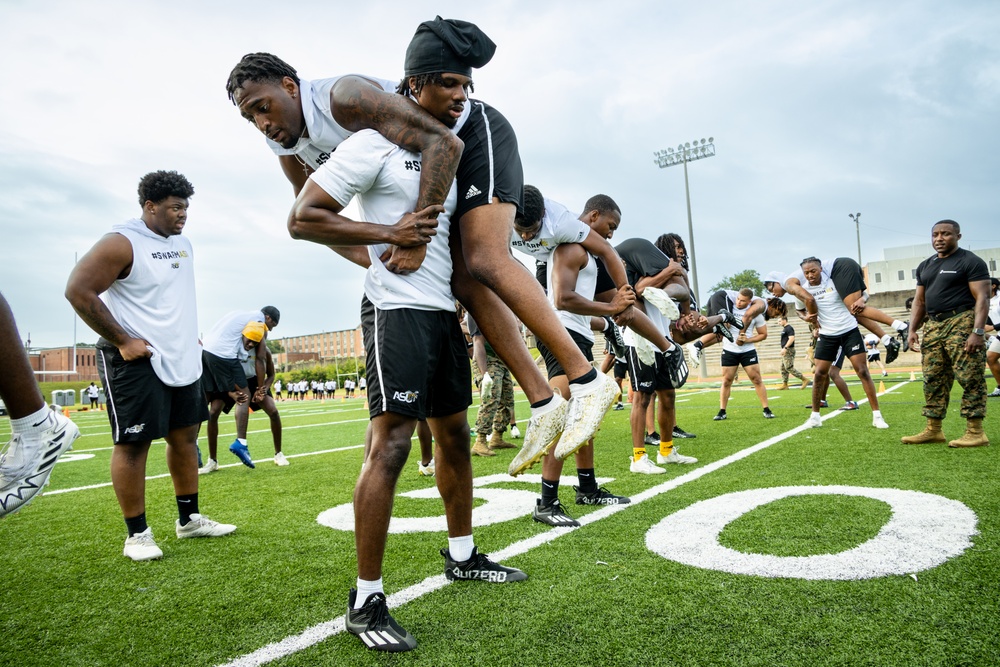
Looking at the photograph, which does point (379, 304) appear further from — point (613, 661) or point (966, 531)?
point (966, 531)

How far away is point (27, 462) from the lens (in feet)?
7.00

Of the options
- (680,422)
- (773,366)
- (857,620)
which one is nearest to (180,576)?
(857,620)

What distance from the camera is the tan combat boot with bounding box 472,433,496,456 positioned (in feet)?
26.0

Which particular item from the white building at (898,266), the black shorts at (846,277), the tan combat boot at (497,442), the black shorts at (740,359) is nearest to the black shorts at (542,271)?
→ the tan combat boot at (497,442)

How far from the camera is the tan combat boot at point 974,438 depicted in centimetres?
617

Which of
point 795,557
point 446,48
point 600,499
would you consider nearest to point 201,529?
point 600,499

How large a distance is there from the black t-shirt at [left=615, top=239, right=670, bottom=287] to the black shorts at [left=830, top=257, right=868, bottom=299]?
4.29m

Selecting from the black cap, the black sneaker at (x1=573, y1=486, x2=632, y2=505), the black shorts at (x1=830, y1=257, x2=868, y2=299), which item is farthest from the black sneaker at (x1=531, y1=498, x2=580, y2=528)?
the black shorts at (x1=830, y1=257, x2=868, y2=299)

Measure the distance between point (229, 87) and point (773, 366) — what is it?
116 feet

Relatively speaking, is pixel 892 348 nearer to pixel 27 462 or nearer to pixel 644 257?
pixel 644 257

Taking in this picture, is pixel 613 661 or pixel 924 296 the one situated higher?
pixel 924 296

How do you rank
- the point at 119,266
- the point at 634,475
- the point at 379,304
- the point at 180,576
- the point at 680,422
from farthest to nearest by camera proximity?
the point at 680,422, the point at 634,475, the point at 119,266, the point at 180,576, the point at 379,304

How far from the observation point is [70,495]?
20.2 ft

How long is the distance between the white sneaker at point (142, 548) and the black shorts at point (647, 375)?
13.4ft
